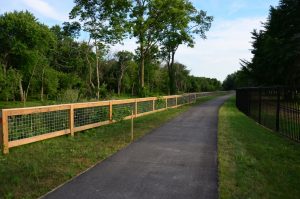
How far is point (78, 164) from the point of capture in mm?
6586

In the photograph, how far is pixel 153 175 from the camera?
5.91m

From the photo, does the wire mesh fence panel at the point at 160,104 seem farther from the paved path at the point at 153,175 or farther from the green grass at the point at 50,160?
the paved path at the point at 153,175

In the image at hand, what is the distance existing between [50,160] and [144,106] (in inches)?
500

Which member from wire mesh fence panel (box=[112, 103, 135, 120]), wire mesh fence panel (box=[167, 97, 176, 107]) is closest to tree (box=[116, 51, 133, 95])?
wire mesh fence panel (box=[167, 97, 176, 107])

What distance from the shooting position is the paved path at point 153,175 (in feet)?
16.2

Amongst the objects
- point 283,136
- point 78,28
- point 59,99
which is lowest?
point 283,136

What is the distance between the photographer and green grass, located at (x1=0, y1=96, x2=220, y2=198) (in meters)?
5.20

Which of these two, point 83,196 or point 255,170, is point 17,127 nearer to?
point 83,196

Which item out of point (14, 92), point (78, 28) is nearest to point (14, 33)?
point (14, 92)

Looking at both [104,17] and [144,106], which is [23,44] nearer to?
[104,17]

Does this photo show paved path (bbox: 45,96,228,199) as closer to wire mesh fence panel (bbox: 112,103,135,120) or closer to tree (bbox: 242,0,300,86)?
wire mesh fence panel (bbox: 112,103,135,120)

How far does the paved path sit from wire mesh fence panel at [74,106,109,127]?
2823 mm

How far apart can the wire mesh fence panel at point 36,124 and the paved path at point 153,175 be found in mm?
2592

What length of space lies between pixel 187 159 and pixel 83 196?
305 centimetres
